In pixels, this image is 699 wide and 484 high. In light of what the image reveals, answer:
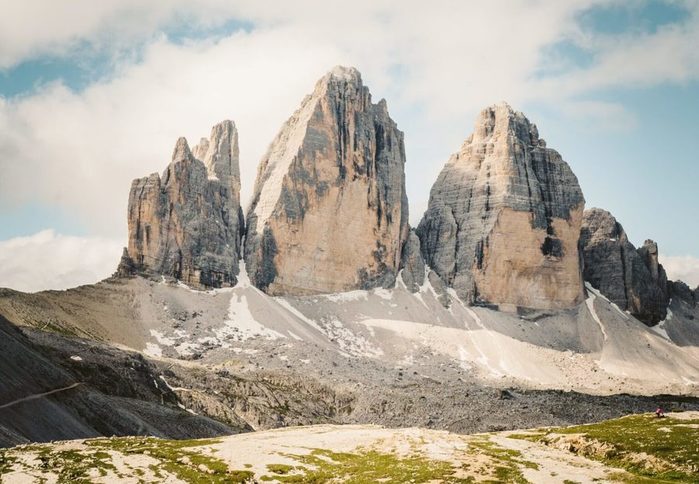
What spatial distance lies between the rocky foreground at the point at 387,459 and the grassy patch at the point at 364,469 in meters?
0.06

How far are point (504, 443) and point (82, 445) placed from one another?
30.1m

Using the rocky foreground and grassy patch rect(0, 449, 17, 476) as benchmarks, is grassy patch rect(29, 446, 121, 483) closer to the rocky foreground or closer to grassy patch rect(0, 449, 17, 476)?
the rocky foreground

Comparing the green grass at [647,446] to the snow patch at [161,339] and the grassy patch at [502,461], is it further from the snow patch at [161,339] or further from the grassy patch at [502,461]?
the snow patch at [161,339]

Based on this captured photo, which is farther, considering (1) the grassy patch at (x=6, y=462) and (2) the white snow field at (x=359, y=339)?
(2) the white snow field at (x=359, y=339)

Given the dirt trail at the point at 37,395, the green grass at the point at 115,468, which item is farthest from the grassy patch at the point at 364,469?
the dirt trail at the point at 37,395

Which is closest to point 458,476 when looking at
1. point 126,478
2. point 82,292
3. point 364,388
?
point 126,478

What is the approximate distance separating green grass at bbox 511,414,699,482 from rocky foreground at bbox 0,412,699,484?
0.22 ft

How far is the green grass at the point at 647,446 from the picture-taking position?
44.2 m

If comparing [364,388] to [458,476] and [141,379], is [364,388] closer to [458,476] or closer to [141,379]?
[141,379]

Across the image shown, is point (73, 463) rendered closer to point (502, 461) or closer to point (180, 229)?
point (502, 461)

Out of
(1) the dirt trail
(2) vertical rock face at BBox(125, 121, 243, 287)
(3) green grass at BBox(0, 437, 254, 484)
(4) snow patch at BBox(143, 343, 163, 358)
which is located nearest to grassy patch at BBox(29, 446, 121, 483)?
(3) green grass at BBox(0, 437, 254, 484)

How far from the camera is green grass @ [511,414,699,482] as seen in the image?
4425 cm

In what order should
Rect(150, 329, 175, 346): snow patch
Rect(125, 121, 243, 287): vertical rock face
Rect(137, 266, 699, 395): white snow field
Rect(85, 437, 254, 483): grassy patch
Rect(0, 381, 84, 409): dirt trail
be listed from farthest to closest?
Rect(125, 121, 243, 287): vertical rock face → Rect(137, 266, 699, 395): white snow field → Rect(150, 329, 175, 346): snow patch → Rect(0, 381, 84, 409): dirt trail → Rect(85, 437, 254, 483): grassy patch

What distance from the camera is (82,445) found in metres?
50.2
